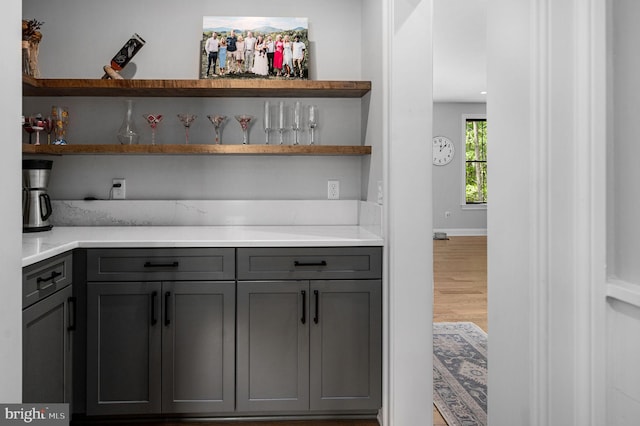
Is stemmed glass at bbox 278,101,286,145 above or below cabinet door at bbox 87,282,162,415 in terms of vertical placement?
above

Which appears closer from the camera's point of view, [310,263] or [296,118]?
[310,263]

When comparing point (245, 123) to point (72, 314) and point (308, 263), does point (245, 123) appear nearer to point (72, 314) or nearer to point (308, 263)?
point (308, 263)

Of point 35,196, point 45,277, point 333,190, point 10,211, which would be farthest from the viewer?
point 333,190

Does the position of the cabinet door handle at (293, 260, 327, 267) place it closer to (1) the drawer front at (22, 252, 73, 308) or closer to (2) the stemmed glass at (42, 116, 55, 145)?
(1) the drawer front at (22, 252, 73, 308)

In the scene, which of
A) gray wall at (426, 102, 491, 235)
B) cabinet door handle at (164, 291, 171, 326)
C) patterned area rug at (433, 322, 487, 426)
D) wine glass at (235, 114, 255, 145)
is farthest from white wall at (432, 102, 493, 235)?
cabinet door handle at (164, 291, 171, 326)

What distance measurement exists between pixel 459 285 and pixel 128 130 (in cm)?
364

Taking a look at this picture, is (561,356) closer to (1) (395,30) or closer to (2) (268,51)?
(1) (395,30)

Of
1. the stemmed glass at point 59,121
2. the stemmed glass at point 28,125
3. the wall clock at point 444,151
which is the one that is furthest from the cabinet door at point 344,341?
the wall clock at point 444,151

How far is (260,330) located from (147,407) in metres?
0.63

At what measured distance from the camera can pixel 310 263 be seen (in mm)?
2295

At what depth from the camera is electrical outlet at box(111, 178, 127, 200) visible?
2.93 meters

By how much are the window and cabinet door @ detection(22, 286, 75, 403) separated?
877 cm

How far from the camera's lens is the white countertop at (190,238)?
2236 mm

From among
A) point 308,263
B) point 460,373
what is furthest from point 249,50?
point 460,373
